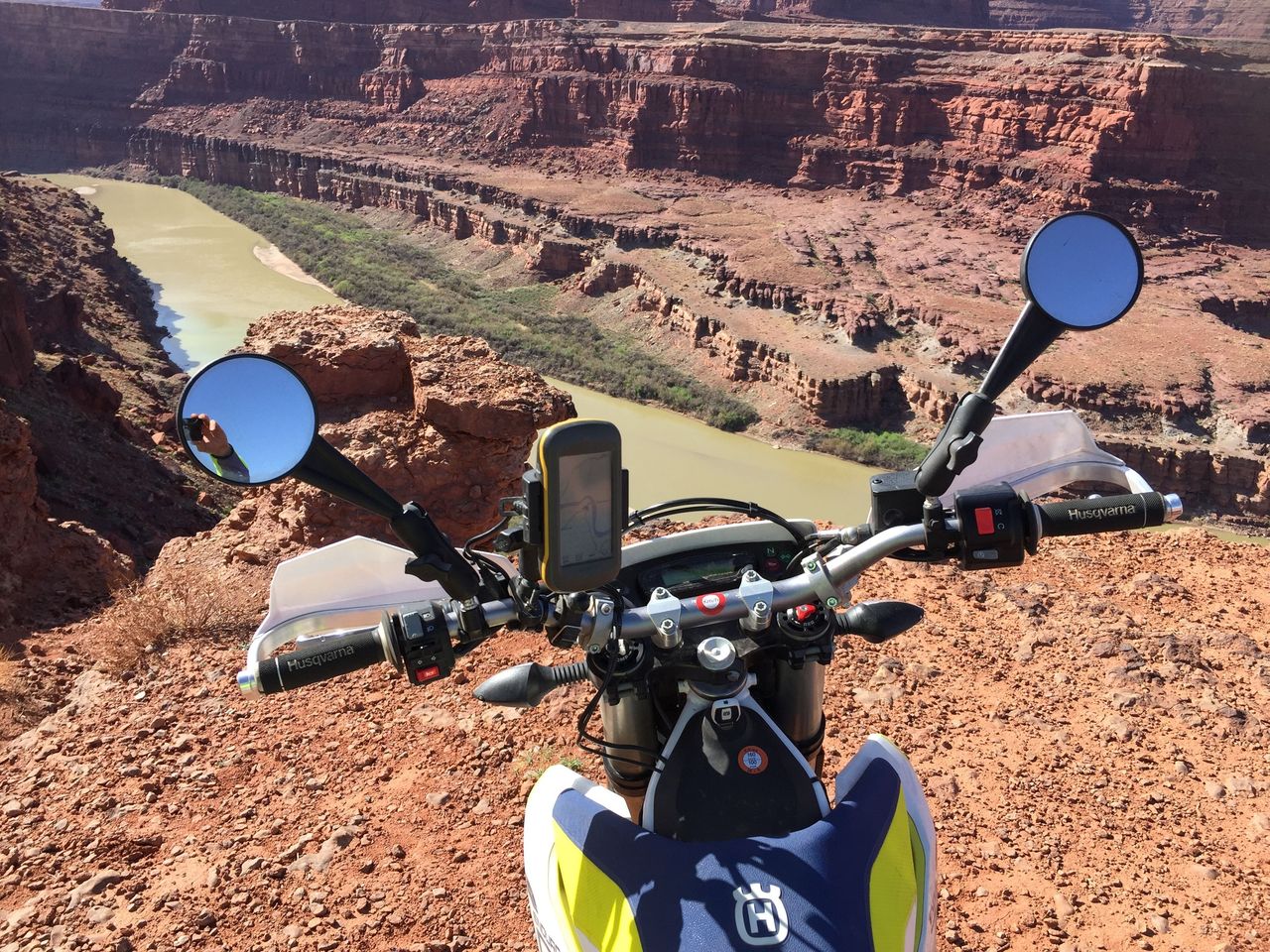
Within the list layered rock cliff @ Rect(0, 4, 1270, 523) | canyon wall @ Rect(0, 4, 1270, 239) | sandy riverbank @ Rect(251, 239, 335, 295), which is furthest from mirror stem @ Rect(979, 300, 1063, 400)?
canyon wall @ Rect(0, 4, 1270, 239)

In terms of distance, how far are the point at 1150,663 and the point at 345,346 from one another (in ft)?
22.1

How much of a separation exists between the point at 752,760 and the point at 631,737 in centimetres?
37

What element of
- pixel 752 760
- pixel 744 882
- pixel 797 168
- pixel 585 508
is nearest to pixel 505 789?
pixel 752 760

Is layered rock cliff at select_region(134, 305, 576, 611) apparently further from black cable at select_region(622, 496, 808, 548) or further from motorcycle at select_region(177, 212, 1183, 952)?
motorcycle at select_region(177, 212, 1183, 952)

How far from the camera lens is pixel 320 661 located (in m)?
2.06

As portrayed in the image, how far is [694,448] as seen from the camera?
24.0 meters

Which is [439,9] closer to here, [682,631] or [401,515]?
[401,515]

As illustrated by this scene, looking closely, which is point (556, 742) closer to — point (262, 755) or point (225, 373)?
point (262, 755)

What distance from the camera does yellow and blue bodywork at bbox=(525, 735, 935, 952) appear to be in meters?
1.74

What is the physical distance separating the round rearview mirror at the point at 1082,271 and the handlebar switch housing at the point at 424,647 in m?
1.54

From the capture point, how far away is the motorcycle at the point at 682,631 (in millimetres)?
1814

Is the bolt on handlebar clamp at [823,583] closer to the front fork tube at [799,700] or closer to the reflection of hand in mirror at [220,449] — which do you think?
the front fork tube at [799,700]

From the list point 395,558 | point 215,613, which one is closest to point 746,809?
point 395,558

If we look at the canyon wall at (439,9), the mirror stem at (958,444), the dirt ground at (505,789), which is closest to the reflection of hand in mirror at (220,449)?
the mirror stem at (958,444)
